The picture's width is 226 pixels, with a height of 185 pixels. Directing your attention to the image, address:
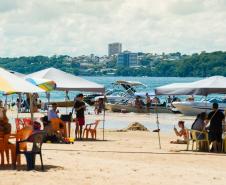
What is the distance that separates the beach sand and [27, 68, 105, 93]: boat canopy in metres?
2.48

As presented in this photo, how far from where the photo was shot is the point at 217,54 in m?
194

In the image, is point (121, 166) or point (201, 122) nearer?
point (121, 166)

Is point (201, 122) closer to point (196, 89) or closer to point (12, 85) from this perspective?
point (196, 89)

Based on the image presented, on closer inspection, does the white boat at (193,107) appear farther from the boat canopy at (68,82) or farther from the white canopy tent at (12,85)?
the white canopy tent at (12,85)

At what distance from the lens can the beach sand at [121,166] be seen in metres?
13.6

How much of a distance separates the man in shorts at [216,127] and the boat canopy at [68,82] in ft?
16.8

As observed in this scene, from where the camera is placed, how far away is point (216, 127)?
2048 centimetres

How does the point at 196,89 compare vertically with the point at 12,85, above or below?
below

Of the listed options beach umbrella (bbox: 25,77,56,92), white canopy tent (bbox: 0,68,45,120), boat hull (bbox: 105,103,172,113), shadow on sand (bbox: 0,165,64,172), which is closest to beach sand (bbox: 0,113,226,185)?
shadow on sand (bbox: 0,165,64,172)

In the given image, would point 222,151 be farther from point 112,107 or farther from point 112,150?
point 112,107

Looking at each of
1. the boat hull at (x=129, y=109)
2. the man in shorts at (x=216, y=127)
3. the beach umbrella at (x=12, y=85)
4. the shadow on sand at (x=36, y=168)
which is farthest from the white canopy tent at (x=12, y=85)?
the boat hull at (x=129, y=109)

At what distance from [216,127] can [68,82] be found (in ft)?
20.4

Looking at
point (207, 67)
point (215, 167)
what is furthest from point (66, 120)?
point (207, 67)

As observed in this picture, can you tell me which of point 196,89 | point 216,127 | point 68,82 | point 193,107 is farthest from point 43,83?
point 193,107
